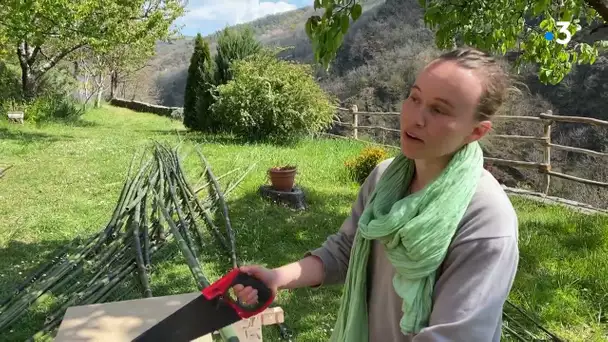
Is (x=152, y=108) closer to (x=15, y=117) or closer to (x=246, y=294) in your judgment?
(x=15, y=117)

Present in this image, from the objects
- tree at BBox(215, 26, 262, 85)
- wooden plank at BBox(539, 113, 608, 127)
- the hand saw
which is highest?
tree at BBox(215, 26, 262, 85)

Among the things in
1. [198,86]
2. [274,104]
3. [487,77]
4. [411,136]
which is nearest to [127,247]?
[411,136]

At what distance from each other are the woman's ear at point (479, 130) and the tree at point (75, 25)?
35.2 feet

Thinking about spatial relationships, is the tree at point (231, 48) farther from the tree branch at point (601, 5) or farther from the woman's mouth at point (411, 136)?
the woman's mouth at point (411, 136)

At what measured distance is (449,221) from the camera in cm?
104

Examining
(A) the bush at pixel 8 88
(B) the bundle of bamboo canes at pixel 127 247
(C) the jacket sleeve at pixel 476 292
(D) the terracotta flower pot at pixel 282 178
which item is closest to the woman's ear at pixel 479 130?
(C) the jacket sleeve at pixel 476 292

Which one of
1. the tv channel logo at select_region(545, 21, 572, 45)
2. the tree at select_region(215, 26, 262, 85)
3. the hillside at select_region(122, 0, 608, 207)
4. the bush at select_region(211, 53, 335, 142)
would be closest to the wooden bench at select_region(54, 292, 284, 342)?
the tv channel logo at select_region(545, 21, 572, 45)

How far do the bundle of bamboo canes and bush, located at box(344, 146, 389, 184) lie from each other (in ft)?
10.3

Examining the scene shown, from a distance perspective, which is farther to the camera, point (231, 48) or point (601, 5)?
point (231, 48)

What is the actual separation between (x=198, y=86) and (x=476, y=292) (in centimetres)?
1385

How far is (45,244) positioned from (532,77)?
17489 millimetres

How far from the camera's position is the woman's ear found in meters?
1.08

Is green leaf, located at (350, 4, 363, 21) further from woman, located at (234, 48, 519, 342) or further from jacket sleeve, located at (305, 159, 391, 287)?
woman, located at (234, 48, 519, 342)

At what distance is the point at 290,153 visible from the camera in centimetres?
976
